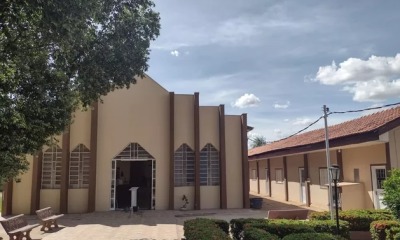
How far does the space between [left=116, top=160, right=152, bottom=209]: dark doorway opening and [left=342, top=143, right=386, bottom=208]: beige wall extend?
9881 millimetres

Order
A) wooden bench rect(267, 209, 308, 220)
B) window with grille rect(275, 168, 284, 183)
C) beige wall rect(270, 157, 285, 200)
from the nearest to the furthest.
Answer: wooden bench rect(267, 209, 308, 220) < beige wall rect(270, 157, 285, 200) < window with grille rect(275, 168, 284, 183)

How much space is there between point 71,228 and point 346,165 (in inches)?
494

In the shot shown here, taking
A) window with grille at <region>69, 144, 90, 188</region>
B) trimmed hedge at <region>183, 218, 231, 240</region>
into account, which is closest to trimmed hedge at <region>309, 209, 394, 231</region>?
trimmed hedge at <region>183, 218, 231, 240</region>

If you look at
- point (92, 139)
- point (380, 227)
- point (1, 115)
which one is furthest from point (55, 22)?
point (92, 139)

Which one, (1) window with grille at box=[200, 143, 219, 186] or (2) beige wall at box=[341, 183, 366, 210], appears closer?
(2) beige wall at box=[341, 183, 366, 210]

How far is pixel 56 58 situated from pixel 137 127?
9.47 metres

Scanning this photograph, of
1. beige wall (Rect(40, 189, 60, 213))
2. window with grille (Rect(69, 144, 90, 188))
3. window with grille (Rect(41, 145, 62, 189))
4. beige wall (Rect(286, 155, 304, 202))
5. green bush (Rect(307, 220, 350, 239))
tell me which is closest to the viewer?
green bush (Rect(307, 220, 350, 239))

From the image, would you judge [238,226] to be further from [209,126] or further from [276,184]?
[276,184]

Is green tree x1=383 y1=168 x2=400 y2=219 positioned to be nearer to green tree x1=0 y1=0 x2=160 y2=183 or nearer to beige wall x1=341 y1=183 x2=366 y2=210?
beige wall x1=341 y1=183 x2=366 y2=210

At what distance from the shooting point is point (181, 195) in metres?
18.2

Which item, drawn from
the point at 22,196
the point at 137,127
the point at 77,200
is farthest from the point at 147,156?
the point at 22,196

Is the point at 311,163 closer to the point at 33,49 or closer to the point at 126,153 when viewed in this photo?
the point at 126,153

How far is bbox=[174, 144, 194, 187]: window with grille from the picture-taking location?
18375 mm

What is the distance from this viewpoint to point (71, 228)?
13.3 metres
